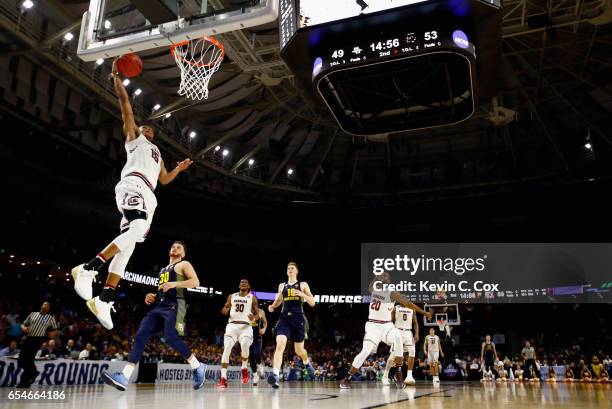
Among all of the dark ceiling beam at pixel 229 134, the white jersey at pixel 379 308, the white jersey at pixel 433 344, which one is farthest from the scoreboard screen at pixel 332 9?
the dark ceiling beam at pixel 229 134

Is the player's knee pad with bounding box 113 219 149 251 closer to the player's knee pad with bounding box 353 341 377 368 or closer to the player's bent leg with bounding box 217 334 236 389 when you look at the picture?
the player's bent leg with bounding box 217 334 236 389

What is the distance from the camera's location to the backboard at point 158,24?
6.70 meters

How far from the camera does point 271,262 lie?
107ft

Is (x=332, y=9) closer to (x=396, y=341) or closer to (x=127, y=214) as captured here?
(x=127, y=214)

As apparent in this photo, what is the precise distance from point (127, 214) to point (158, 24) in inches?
119

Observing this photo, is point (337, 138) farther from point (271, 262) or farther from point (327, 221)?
point (271, 262)

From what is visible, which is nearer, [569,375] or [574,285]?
[569,375]

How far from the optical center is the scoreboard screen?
8477mm

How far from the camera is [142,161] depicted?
5.36 metres

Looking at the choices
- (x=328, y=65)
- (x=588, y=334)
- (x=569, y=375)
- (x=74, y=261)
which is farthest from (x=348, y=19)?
(x=588, y=334)

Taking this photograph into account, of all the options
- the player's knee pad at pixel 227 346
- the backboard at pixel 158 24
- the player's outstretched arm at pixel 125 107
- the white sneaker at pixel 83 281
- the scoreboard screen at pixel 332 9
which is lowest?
the player's knee pad at pixel 227 346

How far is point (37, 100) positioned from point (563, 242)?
2604cm

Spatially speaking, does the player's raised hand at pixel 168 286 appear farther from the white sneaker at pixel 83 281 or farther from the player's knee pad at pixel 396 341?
the player's knee pad at pixel 396 341

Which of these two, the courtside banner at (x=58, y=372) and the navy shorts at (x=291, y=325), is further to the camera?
the courtside banner at (x=58, y=372)
